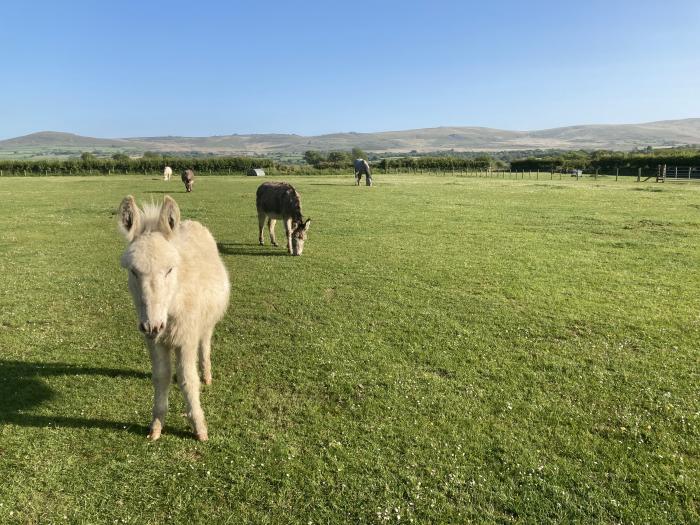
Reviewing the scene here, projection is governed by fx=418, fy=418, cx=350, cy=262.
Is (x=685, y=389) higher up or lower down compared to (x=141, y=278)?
lower down

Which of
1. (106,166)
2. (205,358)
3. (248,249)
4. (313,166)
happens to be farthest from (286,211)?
(106,166)

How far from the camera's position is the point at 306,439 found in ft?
16.7

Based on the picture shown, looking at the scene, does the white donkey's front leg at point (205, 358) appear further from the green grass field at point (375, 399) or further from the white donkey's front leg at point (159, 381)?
the white donkey's front leg at point (159, 381)

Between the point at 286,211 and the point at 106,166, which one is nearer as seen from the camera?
the point at 286,211

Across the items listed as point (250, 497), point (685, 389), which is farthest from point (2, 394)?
point (685, 389)

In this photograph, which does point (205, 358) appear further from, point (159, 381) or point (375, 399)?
point (375, 399)

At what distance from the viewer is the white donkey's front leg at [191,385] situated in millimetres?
4957

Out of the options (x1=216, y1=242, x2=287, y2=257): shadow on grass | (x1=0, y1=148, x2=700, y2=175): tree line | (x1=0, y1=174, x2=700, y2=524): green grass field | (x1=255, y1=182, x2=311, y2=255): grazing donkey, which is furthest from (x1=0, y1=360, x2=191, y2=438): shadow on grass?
(x1=0, y1=148, x2=700, y2=175): tree line

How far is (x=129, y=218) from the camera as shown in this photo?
462 cm

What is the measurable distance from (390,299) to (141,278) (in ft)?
22.0

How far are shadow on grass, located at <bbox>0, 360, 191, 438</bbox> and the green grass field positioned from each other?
0.03 meters

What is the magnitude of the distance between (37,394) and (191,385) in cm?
270

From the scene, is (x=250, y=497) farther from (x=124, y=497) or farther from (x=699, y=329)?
(x=699, y=329)

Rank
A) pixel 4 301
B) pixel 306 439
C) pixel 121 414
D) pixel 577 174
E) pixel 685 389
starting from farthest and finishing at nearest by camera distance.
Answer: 1. pixel 577 174
2. pixel 4 301
3. pixel 685 389
4. pixel 121 414
5. pixel 306 439
